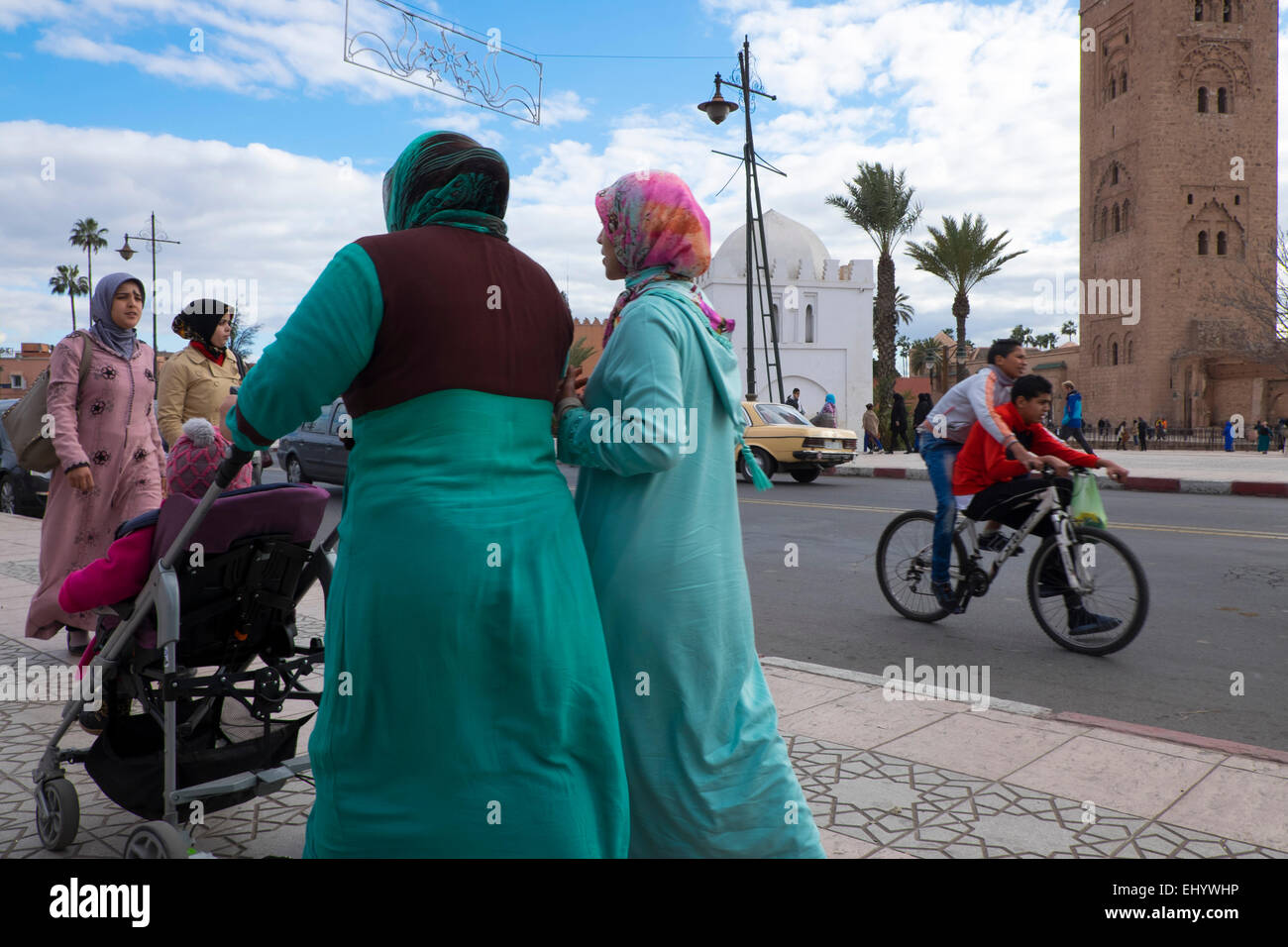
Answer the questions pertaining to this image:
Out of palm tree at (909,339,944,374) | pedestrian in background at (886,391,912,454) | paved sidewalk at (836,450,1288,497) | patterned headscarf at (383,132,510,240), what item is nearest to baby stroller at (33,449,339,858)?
patterned headscarf at (383,132,510,240)

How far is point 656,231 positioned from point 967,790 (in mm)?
2170

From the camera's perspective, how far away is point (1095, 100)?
56.1 meters

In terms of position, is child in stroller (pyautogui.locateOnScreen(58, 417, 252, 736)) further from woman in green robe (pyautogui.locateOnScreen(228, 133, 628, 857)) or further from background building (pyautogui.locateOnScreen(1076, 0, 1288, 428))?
background building (pyautogui.locateOnScreen(1076, 0, 1288, 428))

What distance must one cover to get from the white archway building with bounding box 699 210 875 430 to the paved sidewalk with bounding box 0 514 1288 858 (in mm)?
41085

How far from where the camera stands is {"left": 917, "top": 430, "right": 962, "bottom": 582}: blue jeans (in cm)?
609

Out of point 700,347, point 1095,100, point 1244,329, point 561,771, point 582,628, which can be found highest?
point 1095,100

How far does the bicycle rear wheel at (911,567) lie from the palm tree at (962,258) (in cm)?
3335

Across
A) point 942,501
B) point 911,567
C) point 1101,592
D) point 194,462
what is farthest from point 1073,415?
point 194,462

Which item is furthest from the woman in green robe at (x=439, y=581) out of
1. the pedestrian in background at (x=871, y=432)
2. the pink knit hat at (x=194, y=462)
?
the pedestrian in background at (x=871, y=432)

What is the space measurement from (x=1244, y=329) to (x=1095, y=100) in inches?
634

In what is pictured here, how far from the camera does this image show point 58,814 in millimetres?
2922

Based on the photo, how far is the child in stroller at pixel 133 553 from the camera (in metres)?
2.88
